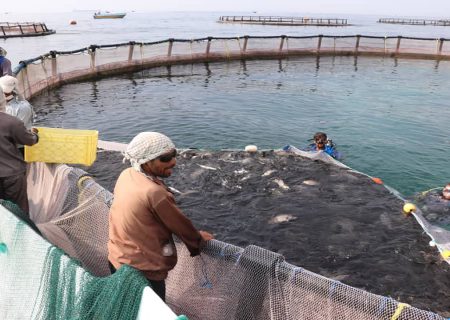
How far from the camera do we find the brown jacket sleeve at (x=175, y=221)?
322cm

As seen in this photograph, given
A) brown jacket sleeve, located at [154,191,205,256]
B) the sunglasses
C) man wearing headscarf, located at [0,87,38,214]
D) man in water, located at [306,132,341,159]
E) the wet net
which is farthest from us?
man in water, located at [306,132,341,159]

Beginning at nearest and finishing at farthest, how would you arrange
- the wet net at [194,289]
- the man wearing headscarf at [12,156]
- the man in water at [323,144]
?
1. the wet net at [194,289]
2. the man wearing headscarf at [12,156]
3. the man in water at [323,144]

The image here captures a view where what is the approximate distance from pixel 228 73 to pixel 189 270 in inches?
979

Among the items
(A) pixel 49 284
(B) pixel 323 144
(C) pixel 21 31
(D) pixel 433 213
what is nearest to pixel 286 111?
(B) pixel 323 144

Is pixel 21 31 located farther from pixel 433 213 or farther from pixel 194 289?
pixel 194 289

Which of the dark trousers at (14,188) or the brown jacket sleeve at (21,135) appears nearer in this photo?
the brown jacket sleeve at (21,135)

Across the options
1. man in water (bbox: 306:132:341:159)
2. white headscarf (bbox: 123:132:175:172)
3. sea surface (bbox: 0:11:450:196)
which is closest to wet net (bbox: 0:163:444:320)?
white headscarf (bbox: 123:132:175:172)

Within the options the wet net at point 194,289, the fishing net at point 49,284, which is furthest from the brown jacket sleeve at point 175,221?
the fishing net at point 49,284

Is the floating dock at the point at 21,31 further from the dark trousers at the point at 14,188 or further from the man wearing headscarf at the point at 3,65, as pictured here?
the dark trousers at the point at 14,188

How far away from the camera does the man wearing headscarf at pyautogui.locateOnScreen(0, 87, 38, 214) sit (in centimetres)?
496

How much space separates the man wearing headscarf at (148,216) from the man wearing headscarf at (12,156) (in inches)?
95.1

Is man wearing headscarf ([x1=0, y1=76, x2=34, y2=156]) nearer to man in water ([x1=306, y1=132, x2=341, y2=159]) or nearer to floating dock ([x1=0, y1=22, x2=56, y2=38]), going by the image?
man in water ([x1=306, y1=132, x2=341, y2=159])

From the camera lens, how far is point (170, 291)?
4.48 metres

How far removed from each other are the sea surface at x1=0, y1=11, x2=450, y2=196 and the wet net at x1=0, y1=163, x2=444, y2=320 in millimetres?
8929
